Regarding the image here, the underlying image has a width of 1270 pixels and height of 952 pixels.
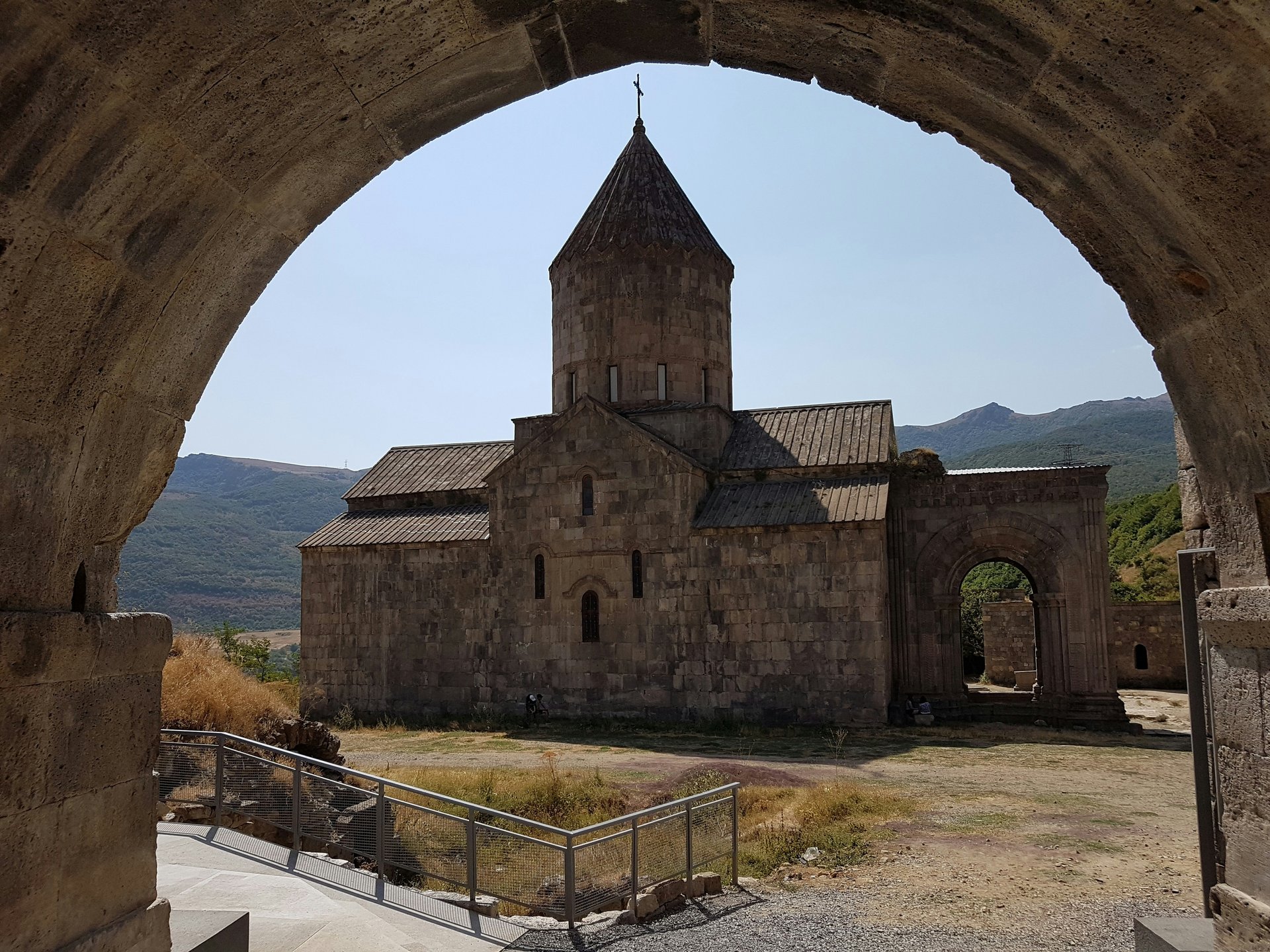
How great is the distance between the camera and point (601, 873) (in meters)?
7.65

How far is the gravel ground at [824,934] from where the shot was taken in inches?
262

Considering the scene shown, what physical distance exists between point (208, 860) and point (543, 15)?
22.3 ft

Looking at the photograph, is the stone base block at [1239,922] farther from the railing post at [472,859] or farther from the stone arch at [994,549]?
the stone arch at [994,549]

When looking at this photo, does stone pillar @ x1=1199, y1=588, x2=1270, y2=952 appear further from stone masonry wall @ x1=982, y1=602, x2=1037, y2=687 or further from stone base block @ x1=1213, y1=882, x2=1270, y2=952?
stone masonry wall @ x1=982, y1=602, x2=1037, y2=687

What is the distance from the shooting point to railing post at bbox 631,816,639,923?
24.1 ft

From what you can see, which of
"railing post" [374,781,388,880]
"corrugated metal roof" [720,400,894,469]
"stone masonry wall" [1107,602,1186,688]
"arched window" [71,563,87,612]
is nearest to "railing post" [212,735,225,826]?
"railing post" [374,781,388,880]

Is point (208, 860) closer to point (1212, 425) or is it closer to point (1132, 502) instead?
point (1212, 425)

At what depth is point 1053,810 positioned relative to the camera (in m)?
11.0

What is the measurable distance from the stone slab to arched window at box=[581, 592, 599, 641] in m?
15.8

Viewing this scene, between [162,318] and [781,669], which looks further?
[781,669]

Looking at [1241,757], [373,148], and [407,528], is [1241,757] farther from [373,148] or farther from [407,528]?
[407,528]

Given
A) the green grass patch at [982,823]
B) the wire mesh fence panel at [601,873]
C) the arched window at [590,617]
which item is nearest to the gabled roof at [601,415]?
the arched window at [590,617]

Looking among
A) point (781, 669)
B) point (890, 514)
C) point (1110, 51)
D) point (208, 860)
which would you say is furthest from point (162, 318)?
point (890, 514)

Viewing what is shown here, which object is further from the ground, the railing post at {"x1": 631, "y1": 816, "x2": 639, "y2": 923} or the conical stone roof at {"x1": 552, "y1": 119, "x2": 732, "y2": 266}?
the conical stone roof at {"x1": 552, "y1": 119, "x2": 732, "y2": 266}
